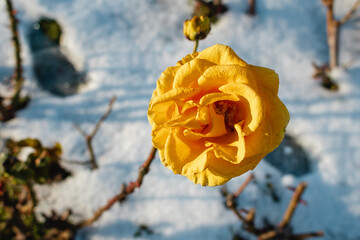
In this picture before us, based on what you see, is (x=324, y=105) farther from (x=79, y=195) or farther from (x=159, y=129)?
(x=79, y=195)

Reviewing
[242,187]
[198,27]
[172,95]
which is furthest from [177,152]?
[242,187]

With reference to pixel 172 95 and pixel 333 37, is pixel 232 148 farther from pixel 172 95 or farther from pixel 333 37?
pixel 333 37

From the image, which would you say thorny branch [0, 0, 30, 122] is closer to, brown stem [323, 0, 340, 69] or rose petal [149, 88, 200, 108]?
rose petal [149, 88, 200, 108]

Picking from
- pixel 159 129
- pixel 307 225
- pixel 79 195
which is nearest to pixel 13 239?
pixel 79 195

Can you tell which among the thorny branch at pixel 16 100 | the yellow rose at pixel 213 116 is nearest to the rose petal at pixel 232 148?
the yellow rose at pixel 213 116

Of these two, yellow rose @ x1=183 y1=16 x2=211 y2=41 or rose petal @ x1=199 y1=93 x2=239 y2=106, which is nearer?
rose petal @ x1=199 y1=93 x2=239 y2=106

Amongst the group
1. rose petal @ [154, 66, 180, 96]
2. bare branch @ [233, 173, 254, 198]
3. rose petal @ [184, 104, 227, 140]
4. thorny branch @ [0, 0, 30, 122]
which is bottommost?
bare branch @ [233, 173, 254, 198]

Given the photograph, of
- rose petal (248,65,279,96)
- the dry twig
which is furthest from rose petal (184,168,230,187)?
the dry twig
